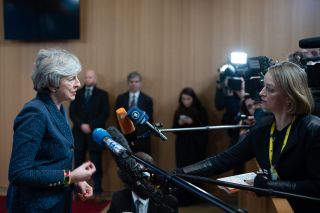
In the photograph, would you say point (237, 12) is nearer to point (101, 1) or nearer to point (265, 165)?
point (101, 1)

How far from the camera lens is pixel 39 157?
1657 millimetres

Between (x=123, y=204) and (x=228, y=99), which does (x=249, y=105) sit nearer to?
(x=228, y=99)

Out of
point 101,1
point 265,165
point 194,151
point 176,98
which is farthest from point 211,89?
point 265,165

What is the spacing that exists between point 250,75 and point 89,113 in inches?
105

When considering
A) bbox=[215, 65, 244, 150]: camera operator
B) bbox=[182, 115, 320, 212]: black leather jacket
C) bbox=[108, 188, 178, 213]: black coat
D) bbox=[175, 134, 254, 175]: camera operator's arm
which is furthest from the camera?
bbox=[215, 65, 244, 150]: camera operator

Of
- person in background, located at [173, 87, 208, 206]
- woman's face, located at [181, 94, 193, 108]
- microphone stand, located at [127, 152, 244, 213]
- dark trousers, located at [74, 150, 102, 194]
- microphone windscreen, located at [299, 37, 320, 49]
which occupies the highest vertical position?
microphone windscreen, located at [299, 37, 320, 49]

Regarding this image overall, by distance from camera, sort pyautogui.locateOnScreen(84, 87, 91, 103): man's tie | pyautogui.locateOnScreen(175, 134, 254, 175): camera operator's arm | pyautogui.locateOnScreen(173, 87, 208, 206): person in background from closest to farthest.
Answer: pyautogui.locateOnScreen(175, 134, 254, 175): camera operator's arm → pyautogui.locateOnScreen(173, 87, 208, 206): person in background → pyautogui.locateOnScreen(84, 87, 91, 103): man's tie

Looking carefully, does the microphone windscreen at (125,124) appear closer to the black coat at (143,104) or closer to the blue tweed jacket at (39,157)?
the blue tweed jacket at (39,157)

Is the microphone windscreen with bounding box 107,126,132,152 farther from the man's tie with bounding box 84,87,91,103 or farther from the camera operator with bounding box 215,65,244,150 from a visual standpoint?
the man's tie with bounding box 84,87,91,103

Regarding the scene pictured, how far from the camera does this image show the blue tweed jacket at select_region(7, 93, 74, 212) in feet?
5.17

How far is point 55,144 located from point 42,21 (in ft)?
12.8

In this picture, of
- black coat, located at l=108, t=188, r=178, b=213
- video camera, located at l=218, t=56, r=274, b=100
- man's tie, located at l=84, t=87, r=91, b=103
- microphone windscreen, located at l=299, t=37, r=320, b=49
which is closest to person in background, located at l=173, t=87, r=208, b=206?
video camera, located at l=218, t=56, r=274, b=100

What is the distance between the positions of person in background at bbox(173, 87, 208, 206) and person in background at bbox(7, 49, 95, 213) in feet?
9.68

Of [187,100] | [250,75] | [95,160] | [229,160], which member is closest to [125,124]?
[229,160]
